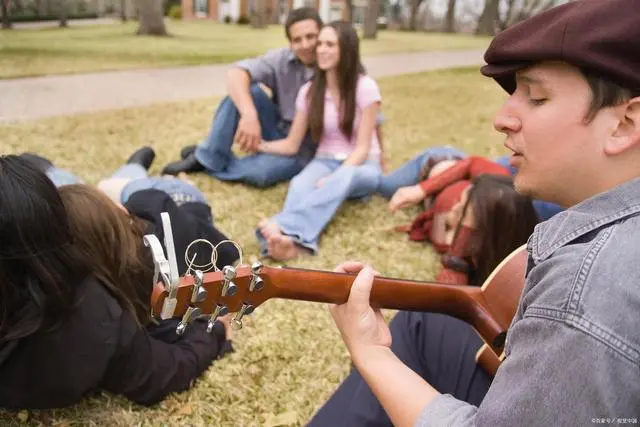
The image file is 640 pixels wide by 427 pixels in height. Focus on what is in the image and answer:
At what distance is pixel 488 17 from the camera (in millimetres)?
12664

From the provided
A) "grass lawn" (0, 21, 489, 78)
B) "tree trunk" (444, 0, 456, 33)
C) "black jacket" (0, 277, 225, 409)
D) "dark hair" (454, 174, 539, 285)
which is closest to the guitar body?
"black jacket" (0, 277, 225, 409)

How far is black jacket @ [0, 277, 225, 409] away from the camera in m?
1.60

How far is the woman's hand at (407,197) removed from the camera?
329 cm

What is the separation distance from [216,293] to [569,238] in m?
0.67

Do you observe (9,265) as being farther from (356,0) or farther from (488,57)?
(356,0)

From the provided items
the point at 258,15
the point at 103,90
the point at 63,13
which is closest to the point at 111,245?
the point at 63,13

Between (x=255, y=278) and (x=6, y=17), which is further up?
(x=6, y=17)

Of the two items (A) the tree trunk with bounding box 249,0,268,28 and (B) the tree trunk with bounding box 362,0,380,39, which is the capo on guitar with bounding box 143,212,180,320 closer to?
(A) the tree trunk with bounding box 249,0,268,28

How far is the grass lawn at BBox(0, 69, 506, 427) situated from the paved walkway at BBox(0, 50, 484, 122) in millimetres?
107

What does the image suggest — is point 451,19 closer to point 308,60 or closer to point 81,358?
point 308,60

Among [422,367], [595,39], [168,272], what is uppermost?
[595,39]

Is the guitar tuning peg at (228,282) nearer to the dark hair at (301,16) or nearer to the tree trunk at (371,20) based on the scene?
the dark hair at (301,16)

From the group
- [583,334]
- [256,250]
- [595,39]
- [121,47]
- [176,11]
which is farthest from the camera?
[176,11]

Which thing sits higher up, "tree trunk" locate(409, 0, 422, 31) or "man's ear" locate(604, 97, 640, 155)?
"tree trunk" locate(409, 0, 422, 31)
